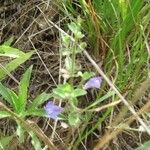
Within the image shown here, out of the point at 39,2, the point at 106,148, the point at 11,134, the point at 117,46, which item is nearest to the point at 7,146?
the point at 11,134

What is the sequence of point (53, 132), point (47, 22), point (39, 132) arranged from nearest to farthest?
1. point (39, 132)
2. point (53, 132)
3. point (47, 22)

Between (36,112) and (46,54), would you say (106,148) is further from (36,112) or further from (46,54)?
(46,54)

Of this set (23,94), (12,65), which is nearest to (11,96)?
(23,94)

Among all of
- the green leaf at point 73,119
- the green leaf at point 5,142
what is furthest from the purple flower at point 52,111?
the green leaf at point 5,142

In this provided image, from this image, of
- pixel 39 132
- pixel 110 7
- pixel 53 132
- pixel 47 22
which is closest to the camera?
pixel 39 132

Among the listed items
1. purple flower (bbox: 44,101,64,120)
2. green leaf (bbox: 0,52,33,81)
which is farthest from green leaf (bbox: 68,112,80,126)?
green leaf (bbox: 0,52,33,81)

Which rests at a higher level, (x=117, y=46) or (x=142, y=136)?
(x=117, y=46)

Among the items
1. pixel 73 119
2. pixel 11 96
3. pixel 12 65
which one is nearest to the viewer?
pixel 73 119

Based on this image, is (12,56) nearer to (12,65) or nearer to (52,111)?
(12,65)

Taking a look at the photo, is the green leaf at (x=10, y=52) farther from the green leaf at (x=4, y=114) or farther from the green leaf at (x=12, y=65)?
the green leaf at (x=4, y=114)
